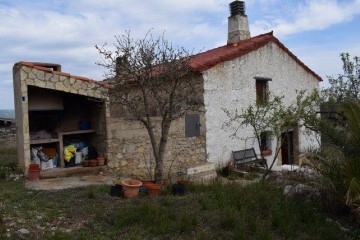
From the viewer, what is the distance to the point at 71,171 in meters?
9.58

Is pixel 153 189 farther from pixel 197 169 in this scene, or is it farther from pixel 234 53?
pixel 234 53

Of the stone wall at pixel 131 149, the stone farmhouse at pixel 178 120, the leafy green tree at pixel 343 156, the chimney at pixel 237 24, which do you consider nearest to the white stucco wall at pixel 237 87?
the stone farmhouse at pixel 178 120

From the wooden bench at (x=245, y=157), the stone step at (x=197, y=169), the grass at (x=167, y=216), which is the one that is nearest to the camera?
the grass at (x=167, y=216)

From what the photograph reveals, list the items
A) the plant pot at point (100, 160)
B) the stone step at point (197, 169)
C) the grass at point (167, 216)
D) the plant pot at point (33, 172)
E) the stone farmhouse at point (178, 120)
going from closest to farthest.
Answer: the grass at point (167, 216), the plant pot at point (33, 172), the stone farmhouse at point (178, 120), the plant pot at point (100, 160), the stone step at point (197, 169)

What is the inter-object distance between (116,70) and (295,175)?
4869 mm

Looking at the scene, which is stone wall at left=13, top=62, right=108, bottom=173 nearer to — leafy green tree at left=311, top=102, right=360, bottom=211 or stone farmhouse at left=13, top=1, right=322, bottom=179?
stone farmhouse at left=13, top=1, right=322, bottom=179

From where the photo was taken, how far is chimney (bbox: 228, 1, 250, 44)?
15.8m

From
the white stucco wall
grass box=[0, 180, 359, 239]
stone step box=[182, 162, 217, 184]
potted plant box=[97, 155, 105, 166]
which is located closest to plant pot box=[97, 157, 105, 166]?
potted plant box=[97, 155, 105, 166]

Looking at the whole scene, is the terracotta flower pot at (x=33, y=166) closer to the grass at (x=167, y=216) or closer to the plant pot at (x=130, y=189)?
the grass at (x=167, y=216)

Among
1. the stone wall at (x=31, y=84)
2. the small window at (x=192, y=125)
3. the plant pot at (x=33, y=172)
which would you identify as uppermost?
the stone wall at (x=31, y=84)

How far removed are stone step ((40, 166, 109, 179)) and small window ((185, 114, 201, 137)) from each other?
10.1 ft

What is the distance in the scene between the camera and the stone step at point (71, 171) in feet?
30.2

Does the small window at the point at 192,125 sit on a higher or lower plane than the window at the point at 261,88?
lower

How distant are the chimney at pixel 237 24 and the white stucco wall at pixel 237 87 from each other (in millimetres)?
1501
